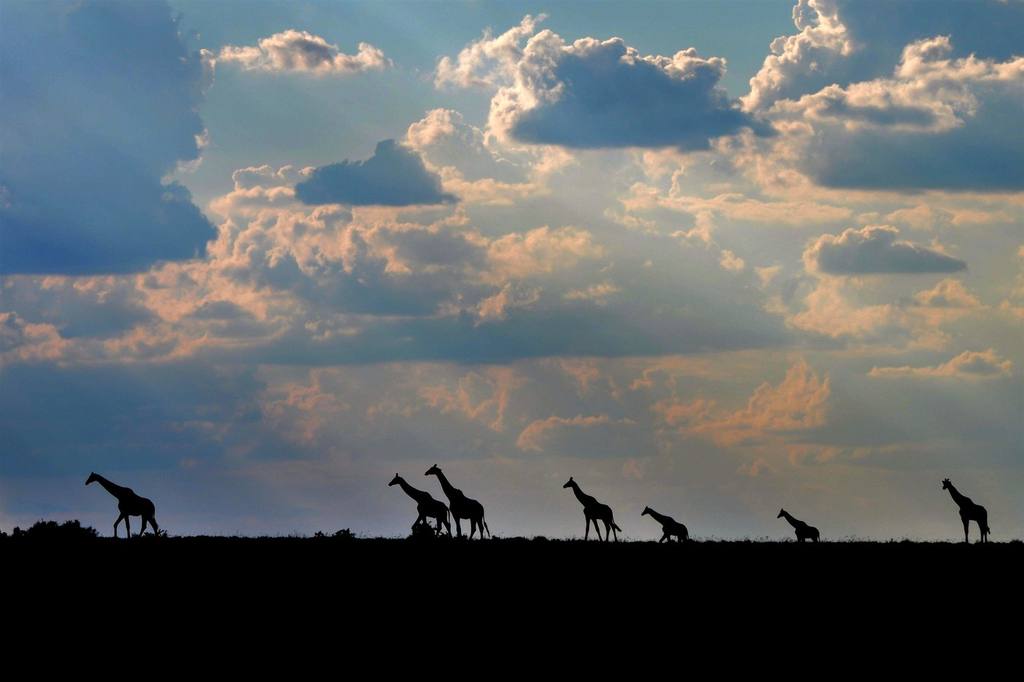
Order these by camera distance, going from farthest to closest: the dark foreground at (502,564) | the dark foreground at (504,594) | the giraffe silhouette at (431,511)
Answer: the giraffe silhouette at (431,511) → the dark foreground at (502,564) → the dark foreground at (504,594)

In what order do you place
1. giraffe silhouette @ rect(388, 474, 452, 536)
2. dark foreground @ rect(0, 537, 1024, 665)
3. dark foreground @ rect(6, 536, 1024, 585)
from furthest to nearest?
giraffe silhouette @ rect(388, 474, 452, 536)
dark foreground @ rect(6, 536, 1024, 585)
dark foreground @ rect(0, 537, 1024, 665)

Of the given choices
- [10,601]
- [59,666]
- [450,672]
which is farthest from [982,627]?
[10,601]

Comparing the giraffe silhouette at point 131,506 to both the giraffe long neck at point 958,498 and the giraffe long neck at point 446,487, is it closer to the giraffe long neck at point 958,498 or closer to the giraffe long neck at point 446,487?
the giraffe long neck at point 446,487

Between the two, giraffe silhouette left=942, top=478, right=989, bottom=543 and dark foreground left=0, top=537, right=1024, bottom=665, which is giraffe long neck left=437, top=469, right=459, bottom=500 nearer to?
dark foreground left=0, top=537, right=1024, bottom=665

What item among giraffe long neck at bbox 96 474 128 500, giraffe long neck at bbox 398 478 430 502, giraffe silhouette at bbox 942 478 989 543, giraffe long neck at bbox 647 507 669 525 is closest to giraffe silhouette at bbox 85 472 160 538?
giraffe long neck at bbox 96 474 128 500

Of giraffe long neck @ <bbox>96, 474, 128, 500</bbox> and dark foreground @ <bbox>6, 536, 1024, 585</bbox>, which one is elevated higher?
giraffe long neck @ <bbox>96, 474, 128, 500</bbox>

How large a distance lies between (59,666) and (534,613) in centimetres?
1335

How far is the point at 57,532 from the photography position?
6234 centimetres

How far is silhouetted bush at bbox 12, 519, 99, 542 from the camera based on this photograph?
60.2 metres

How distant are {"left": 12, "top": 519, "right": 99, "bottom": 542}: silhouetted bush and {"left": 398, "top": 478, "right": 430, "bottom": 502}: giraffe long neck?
13.0 meters

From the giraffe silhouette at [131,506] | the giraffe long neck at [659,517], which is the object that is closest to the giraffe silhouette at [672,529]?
the giraffe long neck at [659,517]

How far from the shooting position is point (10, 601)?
45438mm

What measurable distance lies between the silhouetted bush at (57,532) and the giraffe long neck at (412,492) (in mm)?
12977

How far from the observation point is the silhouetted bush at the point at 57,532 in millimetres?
60219
